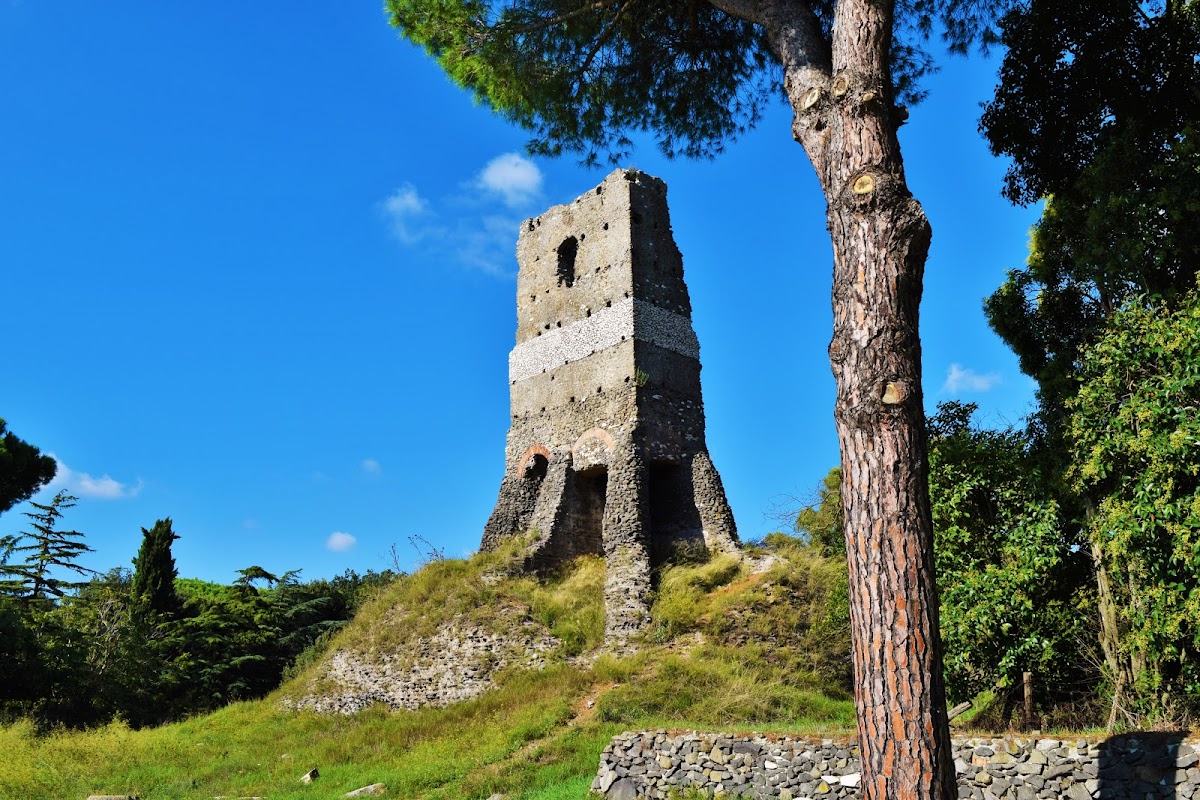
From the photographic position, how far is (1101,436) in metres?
9.03

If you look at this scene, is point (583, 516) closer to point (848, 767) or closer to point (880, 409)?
point (848, 767)

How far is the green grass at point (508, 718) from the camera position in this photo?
1216 cm

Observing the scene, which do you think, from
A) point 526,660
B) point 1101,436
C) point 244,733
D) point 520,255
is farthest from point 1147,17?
point 244,733

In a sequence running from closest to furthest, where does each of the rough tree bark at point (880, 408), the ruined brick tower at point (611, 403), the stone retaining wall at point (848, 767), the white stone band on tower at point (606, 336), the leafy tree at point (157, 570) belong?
the rough tree bark at point (880, 408)
the stone retaining wall at point (848, 767)
the ruined brick tower at point (611, 403)
the white stone band on tower at point (606, 336)
the leafy tree at point (157, 570)

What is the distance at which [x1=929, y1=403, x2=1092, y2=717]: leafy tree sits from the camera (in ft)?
31.7

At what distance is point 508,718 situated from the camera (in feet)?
45.8

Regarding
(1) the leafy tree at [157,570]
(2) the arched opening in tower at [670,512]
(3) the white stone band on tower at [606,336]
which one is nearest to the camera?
(2) the arched opening in tower at [670,512]

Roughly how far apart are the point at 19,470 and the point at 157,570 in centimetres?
625

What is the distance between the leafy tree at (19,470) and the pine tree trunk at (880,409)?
67.7 feet

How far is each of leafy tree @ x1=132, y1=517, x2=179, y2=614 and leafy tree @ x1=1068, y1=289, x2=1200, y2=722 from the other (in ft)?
79.5

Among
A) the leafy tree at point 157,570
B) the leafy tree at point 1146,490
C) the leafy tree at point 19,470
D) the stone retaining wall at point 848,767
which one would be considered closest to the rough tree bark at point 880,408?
the stone retaining wall at point 848,767

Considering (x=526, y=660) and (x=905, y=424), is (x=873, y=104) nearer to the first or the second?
(x=905, y=424)

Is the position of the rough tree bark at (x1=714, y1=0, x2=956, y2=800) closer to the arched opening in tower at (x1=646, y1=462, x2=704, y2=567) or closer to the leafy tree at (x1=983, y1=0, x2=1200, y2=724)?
the leafy tree at (x1=983, y1=0, x2=1200, y2=724)

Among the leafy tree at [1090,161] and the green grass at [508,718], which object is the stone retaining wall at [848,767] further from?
the leafy tree at [1090,161]
